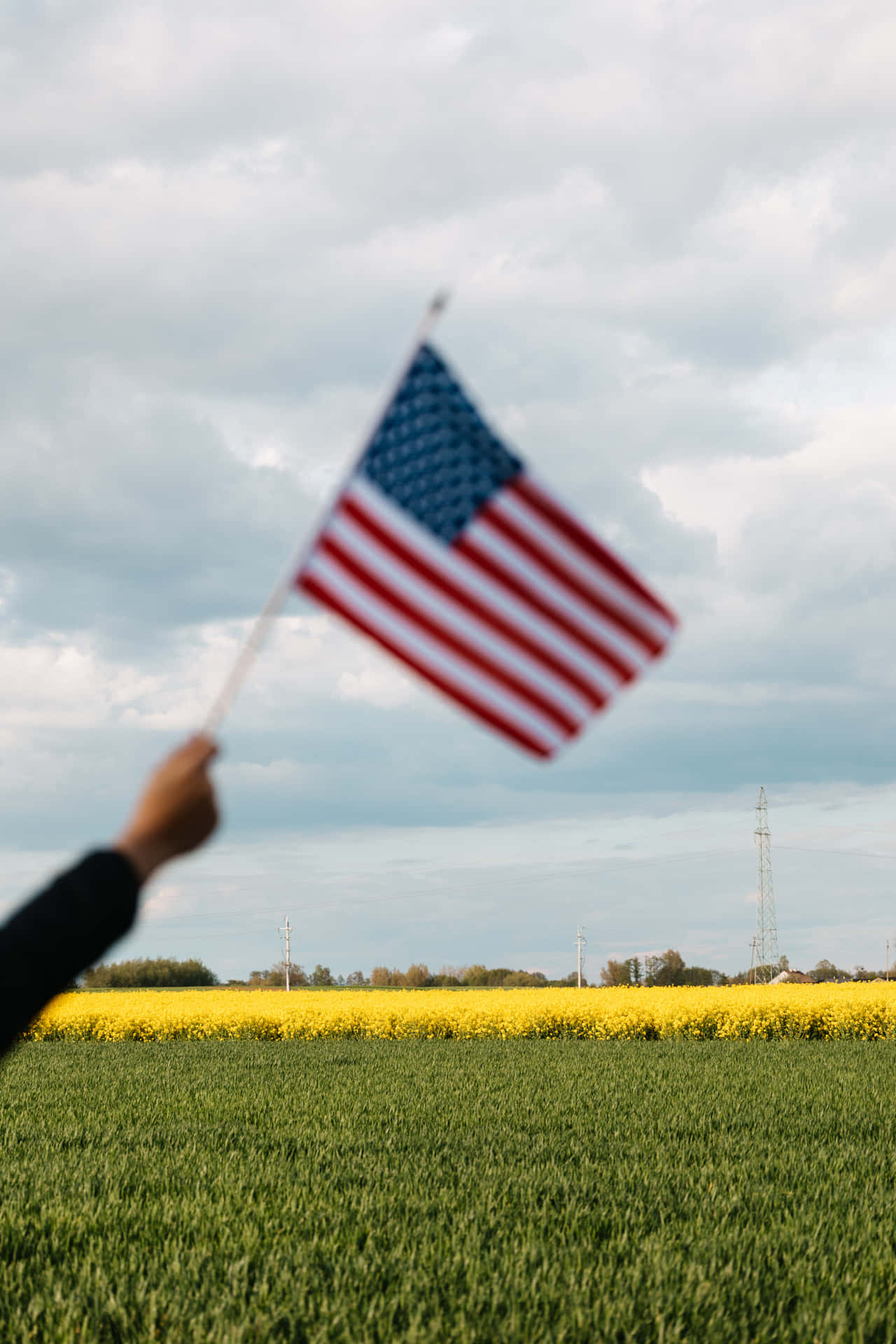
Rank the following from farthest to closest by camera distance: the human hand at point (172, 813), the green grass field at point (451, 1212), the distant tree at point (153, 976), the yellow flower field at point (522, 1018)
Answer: the distant tree at point (153, 976) → the yellow flower field at point (522, 1018) → the green grass field at point (451, 1212) → the human hand at point (172, 813)

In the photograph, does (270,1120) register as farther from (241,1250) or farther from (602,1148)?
(241,1250)

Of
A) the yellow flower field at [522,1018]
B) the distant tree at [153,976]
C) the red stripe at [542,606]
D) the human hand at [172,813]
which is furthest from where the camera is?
the distant tree at [153,976]

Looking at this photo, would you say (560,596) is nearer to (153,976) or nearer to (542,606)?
(542,606)

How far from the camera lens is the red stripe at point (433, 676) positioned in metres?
3.63

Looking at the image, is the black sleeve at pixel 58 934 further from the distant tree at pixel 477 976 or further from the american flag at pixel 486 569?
the distant tree at pixel 477 976

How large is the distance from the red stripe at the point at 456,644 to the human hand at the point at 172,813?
1.70 m

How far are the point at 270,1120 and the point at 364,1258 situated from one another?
638 centimetres

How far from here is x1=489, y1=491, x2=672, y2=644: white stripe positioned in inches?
156

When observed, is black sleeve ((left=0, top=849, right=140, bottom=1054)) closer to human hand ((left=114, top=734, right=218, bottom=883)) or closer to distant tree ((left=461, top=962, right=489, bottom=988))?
human hand ((left=114, top=734, right=218, bottom=883))

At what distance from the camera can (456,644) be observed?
3896mm

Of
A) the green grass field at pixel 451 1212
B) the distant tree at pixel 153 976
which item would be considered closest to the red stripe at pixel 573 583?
the green grass field at pixel 451 1212

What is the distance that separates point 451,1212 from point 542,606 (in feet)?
17.9

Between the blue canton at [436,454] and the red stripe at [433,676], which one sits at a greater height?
the blue canton at [436,454]

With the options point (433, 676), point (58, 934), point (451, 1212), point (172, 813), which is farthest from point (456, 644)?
point (451, 1212)
